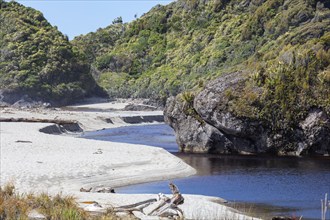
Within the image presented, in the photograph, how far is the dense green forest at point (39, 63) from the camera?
109188 millimetres

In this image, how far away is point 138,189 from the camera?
1018 inches

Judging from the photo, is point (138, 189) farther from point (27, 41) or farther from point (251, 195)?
point (27, 41)

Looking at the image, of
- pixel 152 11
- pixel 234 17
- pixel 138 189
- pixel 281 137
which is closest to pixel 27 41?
pixel 234 17

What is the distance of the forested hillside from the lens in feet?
330

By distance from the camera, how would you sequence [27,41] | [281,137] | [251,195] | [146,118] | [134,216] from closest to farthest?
[134,216] → [251,195] → [281,137] → [146,118] → [27,41]

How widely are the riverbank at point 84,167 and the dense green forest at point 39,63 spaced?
67954 millimetres

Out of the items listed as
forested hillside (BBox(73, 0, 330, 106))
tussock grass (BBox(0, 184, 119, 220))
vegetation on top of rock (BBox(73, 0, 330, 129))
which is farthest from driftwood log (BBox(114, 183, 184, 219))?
forested hillside (BBox(73, 0, 330, 106))

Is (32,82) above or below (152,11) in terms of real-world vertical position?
below

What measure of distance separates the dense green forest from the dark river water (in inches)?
2892

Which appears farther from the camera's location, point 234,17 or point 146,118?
point 234,17

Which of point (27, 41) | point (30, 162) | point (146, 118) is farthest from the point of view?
point (27, 41)

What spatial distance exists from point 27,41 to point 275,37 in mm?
46979

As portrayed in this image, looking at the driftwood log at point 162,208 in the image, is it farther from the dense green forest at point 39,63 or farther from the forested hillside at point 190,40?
the dense green forest at point 39,63

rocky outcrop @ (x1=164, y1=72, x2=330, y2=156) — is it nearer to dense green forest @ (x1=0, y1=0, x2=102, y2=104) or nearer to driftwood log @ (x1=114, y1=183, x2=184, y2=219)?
driftwood log @ (x1=114, y1=183, x2=184, y2=219)
